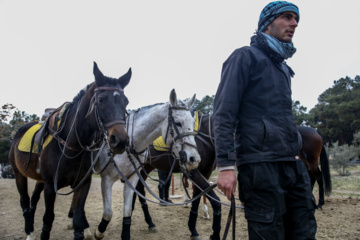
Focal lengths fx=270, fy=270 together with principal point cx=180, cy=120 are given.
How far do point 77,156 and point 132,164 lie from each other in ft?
3.19

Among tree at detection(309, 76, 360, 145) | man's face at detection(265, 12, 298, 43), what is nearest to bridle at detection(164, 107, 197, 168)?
man's face at detection(265, 12, 298, 43)

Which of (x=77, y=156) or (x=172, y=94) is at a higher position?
(x=172, y=94)

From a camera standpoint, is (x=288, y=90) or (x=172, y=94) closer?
(x=288, y=90)

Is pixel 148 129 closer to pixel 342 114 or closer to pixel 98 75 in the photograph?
pixel 98 75

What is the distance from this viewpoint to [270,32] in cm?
225

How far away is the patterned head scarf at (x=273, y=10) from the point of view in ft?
7.12

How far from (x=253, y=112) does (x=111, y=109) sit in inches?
73.3

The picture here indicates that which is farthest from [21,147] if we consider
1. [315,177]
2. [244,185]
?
[315,177]

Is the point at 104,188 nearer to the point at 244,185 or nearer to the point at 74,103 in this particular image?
the point at 74,103

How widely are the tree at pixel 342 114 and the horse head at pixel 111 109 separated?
32533 millimetres

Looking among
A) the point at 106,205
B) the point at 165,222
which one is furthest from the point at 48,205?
the point at 165,222

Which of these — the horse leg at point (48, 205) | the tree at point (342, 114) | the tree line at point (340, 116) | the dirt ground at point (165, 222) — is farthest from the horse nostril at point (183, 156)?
the tree at point (342, 114)

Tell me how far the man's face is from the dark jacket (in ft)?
0.69

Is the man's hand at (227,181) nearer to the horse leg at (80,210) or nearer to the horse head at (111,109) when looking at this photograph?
the horse head at (111,109)
